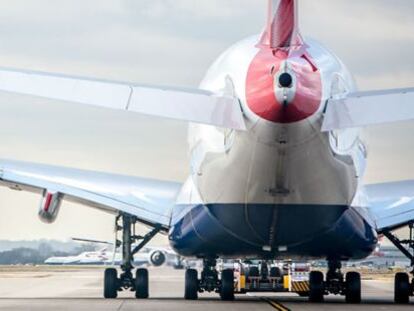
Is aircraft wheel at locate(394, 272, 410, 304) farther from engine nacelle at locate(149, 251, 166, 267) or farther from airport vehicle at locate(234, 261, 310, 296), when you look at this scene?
engine nacelle at locate(149, 251, 166, 267)

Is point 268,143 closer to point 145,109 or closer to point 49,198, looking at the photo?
point 145,109

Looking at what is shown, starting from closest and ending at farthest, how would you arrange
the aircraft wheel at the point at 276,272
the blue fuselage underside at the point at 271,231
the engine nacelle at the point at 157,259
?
the blue fuselage underside at the point at 271,231 → the aircraft wheel at the point at 276,272 → the engine nacelle at the point at 157,259

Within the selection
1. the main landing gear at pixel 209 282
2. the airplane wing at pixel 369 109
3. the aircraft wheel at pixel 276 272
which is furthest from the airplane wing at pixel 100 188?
the airplane wing at pixel 369 109

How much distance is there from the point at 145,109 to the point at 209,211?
822 centimetres

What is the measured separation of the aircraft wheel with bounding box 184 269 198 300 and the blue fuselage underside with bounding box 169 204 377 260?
124 cm

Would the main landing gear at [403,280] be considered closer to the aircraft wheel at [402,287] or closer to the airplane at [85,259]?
the aircraft wheel at [402,287]

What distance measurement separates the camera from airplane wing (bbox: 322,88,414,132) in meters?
26.7

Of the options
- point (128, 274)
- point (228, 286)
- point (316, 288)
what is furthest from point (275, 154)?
point (128, 274)

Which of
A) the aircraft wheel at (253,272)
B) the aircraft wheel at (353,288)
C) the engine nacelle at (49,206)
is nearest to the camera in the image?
the aircraft wheel at (353,288)

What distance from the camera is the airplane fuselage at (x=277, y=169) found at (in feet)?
94.2

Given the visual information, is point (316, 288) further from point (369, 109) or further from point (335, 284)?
point (369, 109)

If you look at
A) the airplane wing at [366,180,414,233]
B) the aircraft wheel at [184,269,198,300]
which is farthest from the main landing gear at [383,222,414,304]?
the aircraft wheel at [184,269,198,300]

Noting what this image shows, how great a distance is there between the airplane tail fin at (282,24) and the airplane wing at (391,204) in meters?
10.3

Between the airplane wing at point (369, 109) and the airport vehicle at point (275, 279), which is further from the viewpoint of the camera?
the airport vehicle at point (275, 279)
